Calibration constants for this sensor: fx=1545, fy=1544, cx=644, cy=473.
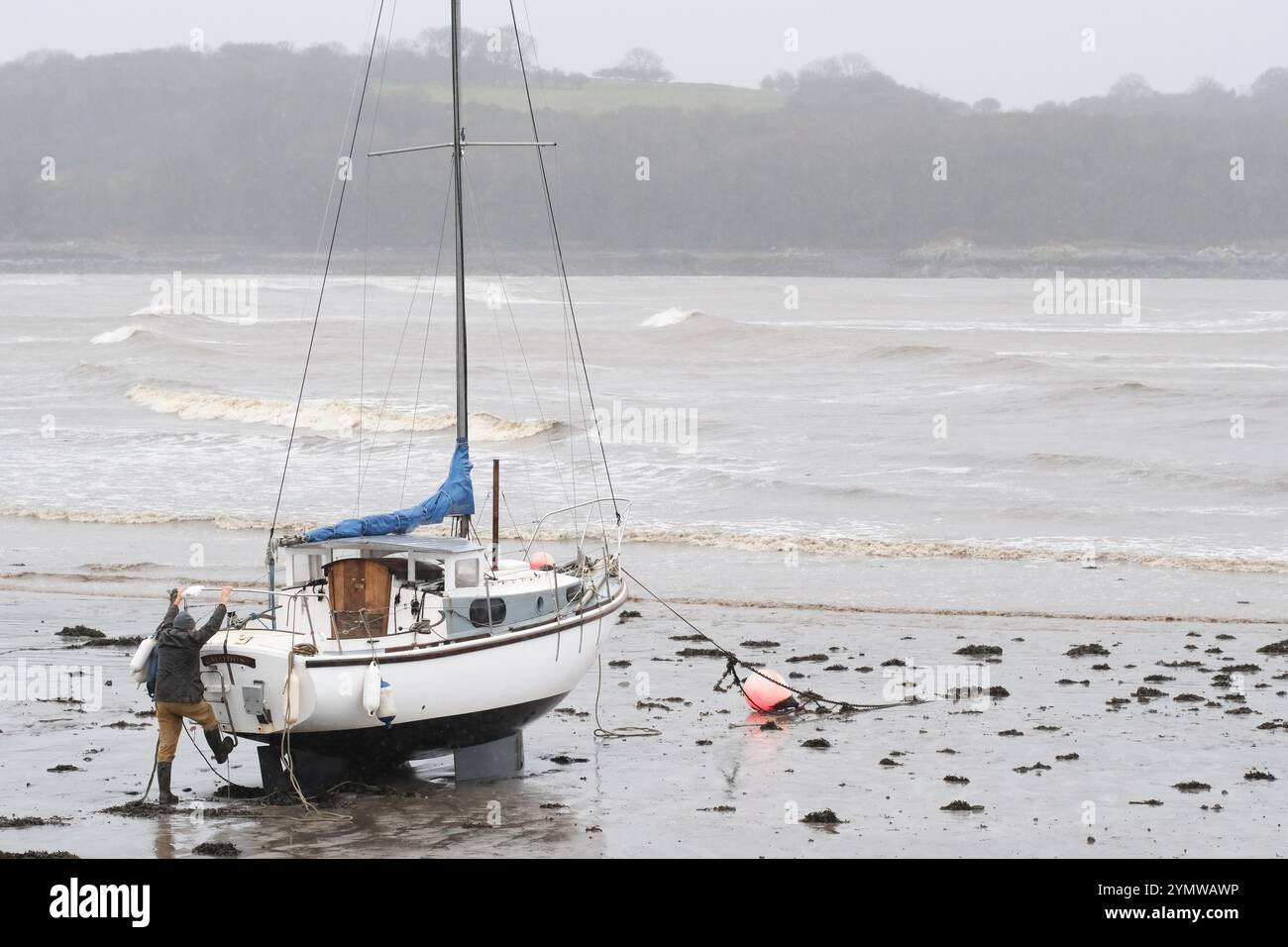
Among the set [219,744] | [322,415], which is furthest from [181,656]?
[322,415]

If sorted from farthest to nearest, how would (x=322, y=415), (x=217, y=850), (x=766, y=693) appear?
(x=322, y=415), (x=766, y=693), (x=217, y=850)

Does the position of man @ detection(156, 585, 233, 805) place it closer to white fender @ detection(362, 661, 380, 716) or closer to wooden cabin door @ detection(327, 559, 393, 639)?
wooden cabin door @ detection(327, 559, 393, 639)

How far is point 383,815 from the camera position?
1244 centimetres

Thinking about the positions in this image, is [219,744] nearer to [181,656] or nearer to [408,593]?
[181,656]

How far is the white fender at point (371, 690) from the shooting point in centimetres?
1211

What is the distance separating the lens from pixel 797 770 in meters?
13.9

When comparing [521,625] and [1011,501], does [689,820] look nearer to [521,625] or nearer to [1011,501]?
[521,625]

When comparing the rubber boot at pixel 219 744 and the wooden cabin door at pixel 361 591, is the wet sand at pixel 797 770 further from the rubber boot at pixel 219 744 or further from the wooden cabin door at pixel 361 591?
the wooden cabin door at pixel 361 591

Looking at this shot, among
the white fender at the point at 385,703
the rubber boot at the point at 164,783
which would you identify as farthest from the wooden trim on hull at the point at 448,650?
the rubber boot at the point at 164,783

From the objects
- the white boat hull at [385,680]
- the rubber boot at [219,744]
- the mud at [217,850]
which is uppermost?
the white boat hull at [385,680]

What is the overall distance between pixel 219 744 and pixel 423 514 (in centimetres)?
296

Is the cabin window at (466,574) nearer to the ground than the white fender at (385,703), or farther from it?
farther from it

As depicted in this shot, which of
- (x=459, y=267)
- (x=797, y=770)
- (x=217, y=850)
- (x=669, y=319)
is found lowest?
(x=797, y=770)
